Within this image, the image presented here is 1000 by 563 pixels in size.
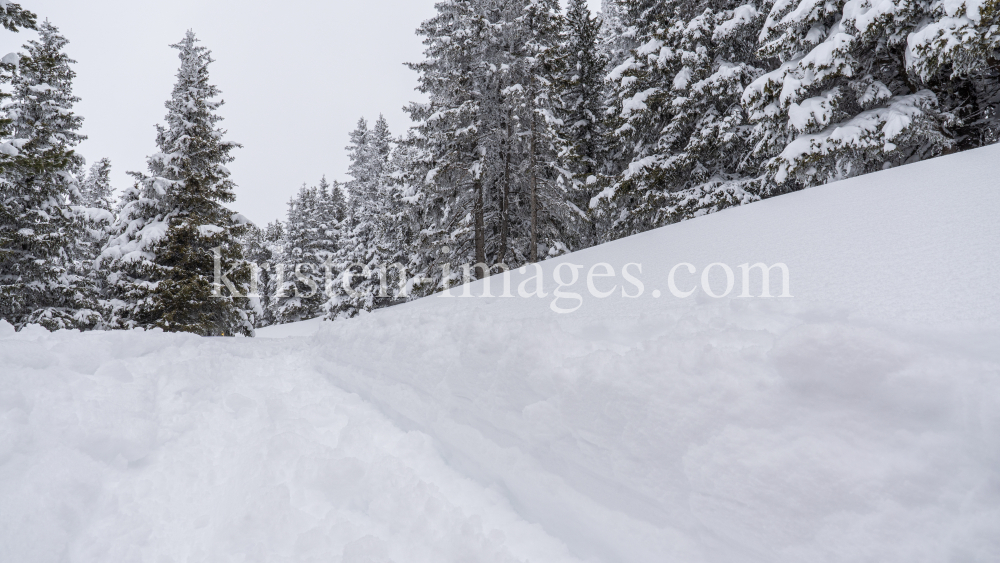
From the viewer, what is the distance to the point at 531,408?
3441mm

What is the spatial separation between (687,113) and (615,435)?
12.0m

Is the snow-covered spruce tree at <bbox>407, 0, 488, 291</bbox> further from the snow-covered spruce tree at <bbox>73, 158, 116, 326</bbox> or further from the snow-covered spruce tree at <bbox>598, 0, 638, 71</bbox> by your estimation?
the snow-covered spruce tree at <bbox>73, 158, 116, 326</bbox>

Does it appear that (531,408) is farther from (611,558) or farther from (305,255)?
(305,255)

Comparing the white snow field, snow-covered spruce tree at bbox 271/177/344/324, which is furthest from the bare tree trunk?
snow-covered spruce tree at bbox 271/177/344/324

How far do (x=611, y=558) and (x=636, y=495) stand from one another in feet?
1.27

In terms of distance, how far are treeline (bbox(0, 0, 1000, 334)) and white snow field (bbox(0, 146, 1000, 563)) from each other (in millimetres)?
4166

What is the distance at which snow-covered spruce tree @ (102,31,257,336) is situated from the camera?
12953 mm

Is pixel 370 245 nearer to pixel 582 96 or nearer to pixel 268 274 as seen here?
pixel 582 96

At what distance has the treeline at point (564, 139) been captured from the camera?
28.5 ft

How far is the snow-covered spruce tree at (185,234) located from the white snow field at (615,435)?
8253 mm

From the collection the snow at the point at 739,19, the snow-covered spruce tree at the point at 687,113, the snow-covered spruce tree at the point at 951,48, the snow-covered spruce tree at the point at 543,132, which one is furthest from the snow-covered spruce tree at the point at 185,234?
the snow-covered spruce tree at the point at 951,48

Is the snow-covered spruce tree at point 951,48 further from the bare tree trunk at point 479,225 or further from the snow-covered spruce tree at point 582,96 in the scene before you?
the bare tree trunk at point 479,225

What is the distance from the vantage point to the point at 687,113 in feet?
40.2

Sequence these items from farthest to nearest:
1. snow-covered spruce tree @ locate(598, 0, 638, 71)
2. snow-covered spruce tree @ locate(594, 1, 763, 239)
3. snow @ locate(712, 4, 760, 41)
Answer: snow-covered spruce tree @ locate(598, 0, 638, 71), snow-covered spruce tree @ locate(594, 1, 763, 239), snow @ locate(712, 4, 760, 41)
